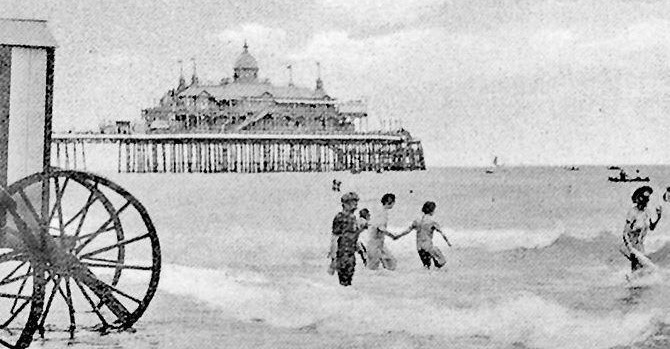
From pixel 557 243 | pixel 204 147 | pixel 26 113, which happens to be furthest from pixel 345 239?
pixel 204 147

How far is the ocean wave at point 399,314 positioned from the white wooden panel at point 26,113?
1.05 meters

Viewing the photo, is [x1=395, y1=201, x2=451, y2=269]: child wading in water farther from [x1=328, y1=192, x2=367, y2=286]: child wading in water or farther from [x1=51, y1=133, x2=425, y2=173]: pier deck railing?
[x1=51, y1=133, x2=425, y2=173]: pier deck railing

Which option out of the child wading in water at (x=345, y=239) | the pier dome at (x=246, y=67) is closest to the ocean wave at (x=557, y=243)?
the child wading in water at (x=345, y=239)

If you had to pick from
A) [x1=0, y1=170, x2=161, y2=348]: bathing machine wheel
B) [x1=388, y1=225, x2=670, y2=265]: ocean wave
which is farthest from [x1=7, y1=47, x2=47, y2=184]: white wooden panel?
[x1=388, y1=225, x2=670, y2=265]: ocean wave

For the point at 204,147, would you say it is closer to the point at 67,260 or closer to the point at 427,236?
the point at 427,236

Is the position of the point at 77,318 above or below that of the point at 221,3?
below

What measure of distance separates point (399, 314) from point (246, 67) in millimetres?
1785

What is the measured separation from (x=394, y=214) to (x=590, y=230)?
556 cm

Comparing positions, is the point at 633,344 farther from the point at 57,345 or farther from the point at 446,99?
the point at 57,345

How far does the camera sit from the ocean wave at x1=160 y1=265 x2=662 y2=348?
181 inches

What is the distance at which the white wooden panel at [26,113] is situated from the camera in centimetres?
430

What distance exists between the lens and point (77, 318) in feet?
14.6

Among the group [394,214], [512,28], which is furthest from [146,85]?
[394,214]

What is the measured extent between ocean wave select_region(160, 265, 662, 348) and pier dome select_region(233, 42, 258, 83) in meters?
1.21
